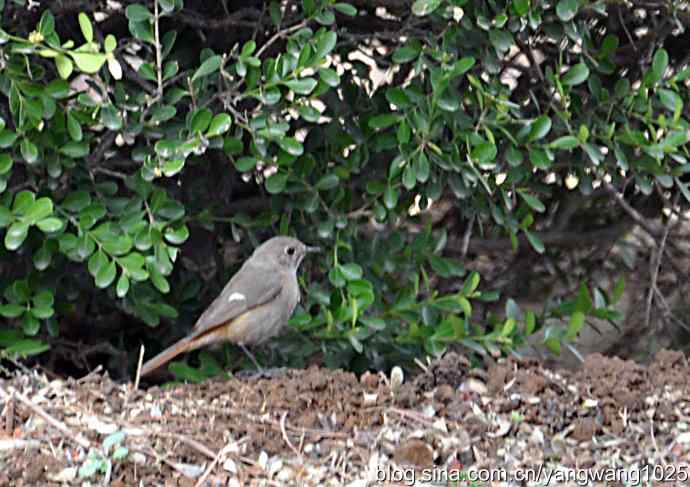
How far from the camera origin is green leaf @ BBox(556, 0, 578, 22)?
19.4ft

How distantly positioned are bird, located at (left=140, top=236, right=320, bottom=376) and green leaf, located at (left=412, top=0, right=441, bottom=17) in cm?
130

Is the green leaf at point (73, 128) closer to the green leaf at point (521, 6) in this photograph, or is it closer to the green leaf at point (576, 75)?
the green leaf at point (521, 6)

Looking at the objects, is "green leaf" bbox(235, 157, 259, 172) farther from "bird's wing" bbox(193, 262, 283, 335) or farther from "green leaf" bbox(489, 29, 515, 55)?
"green leaf" bbox(489, 29, 515, 55)

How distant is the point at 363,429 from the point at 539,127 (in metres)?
1.57

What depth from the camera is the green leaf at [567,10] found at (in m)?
5.92

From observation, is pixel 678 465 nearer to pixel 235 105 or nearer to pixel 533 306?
pixel 235 105

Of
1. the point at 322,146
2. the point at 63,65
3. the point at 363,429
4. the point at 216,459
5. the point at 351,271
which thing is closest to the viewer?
the point at 216,459

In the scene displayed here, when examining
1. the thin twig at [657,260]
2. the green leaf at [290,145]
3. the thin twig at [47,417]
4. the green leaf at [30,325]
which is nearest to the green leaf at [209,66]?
the green leaf at [290,145]

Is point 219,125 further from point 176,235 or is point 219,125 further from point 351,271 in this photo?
point 351,271

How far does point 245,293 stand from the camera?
691 centimetres

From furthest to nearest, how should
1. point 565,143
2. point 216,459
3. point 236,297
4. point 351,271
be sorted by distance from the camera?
point 236,297 < point 351,271 < point 565,143 < point 216,459

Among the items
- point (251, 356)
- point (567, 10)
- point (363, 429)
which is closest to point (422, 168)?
point (567, 10)

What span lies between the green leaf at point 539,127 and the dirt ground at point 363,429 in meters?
0.98

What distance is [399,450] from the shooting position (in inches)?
206
